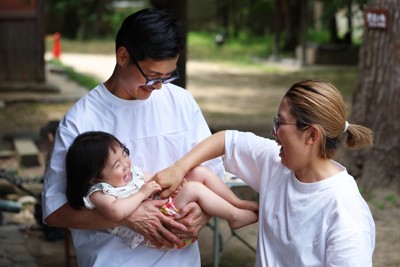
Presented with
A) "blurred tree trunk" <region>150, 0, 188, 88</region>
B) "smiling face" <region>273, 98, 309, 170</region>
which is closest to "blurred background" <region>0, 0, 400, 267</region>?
"blurred tree trunk" <region>150, 0, 188, 88</region>

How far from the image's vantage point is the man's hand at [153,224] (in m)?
2.73

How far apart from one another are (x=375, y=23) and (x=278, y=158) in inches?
198

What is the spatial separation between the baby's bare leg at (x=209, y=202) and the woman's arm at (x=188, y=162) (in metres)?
0.04

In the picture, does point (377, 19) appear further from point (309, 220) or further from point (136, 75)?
point (309, 220)

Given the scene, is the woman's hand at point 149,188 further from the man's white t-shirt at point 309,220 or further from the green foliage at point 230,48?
the green foliage at point 230,48

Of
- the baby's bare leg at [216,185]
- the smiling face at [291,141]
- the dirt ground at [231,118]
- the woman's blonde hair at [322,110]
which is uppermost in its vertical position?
the woman's blonde hair at [322,110]

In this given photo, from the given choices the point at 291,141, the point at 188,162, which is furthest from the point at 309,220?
the point at 188,162

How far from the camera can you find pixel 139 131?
287cm

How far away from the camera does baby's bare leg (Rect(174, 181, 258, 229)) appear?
2.80 meters

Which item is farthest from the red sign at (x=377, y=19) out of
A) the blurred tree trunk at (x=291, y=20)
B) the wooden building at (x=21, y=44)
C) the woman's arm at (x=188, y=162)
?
the blurred tree trunk at (x=291, y=20)

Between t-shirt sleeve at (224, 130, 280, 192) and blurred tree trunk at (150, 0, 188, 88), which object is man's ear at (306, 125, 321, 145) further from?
blurred tree trunk at (150, 0, 188, 88)

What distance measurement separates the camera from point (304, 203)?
2594 mm

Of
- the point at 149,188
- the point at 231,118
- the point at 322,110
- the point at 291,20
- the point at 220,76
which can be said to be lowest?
the point at 220,76

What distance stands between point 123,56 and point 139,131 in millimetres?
276
